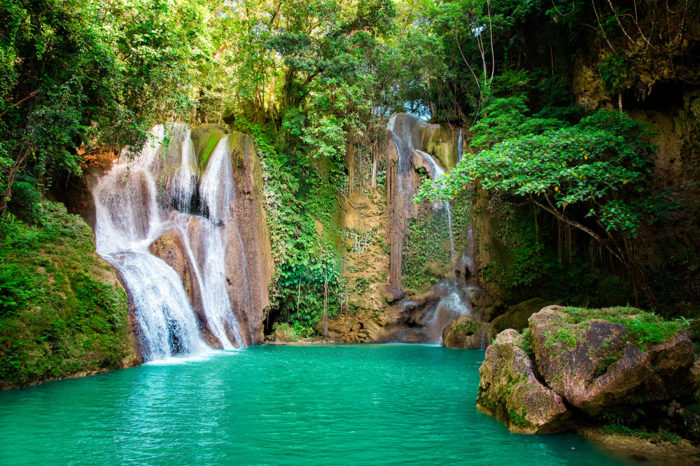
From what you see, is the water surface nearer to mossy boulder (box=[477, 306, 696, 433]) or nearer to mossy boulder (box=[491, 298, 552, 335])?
mossy boulder (box=[477, 306, 696, 433])

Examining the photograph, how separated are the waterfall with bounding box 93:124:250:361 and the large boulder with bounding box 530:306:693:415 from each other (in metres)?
8.37

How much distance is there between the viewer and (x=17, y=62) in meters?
9.29

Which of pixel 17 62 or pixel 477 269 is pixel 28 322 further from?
pixel 477 269

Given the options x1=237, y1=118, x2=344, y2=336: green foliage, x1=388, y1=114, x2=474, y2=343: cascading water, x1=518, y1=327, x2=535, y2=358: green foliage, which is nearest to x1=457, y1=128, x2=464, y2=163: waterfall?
x1=388, y1=114, x2=474, y2=343: cascading water

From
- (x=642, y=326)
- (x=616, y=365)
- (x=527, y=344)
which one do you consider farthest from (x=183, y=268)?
(x=642, y=326)

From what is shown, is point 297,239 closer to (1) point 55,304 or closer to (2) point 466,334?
(2) point 466,334

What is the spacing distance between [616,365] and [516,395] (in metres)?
1.14

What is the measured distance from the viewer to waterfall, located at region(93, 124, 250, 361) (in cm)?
1016

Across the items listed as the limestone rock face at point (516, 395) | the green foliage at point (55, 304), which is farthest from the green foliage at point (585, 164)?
the green foliage at point (55, 304)

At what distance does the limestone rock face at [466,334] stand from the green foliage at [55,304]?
9.75 metres

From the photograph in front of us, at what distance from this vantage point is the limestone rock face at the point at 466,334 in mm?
13906

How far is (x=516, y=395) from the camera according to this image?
16.8ft

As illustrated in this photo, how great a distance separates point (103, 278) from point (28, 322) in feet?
6.23

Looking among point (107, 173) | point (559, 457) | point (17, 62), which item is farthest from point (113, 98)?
point (559, 457)
